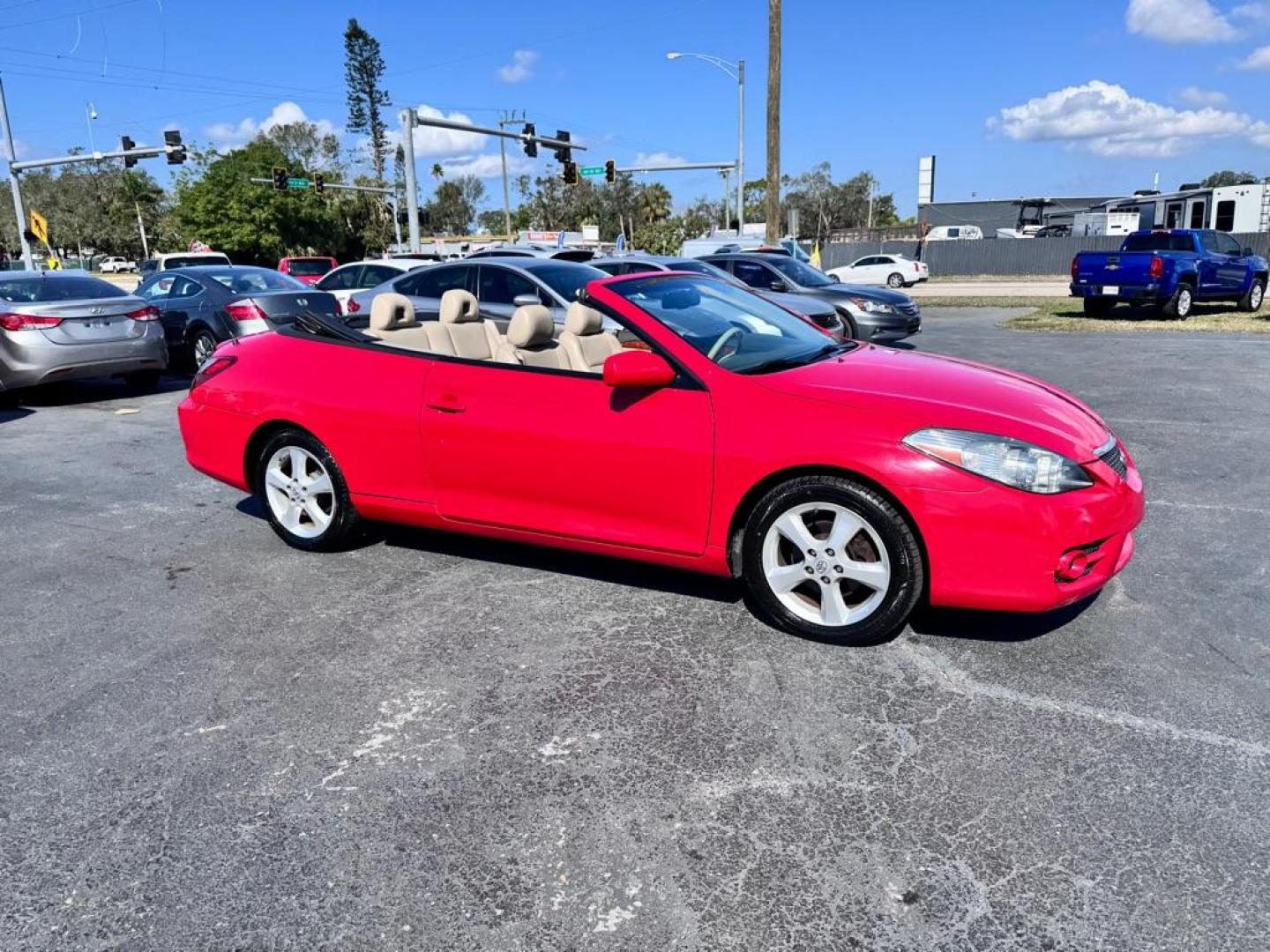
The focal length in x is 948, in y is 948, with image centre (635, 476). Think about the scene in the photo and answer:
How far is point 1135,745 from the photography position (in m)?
3.13

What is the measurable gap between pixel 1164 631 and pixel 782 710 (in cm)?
182

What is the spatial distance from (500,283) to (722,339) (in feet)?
22.8

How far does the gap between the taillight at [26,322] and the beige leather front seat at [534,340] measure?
729cm

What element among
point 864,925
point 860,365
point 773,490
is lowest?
point 864,925

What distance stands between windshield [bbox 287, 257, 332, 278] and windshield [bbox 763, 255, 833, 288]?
51.2 ft

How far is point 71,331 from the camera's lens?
10.1 metres

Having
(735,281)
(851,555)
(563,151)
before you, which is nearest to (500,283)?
(735,281)

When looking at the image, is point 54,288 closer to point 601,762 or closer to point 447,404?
point 447,404

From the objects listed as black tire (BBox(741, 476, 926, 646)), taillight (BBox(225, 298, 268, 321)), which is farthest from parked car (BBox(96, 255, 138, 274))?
black tire (BBox(741, 476, 926, 646))

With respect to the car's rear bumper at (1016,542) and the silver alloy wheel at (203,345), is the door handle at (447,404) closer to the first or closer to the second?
the car's rear bumper at (1016,542)

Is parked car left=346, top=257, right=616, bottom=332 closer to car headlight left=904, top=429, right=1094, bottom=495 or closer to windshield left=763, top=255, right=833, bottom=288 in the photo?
windshield left=763, top=255, right=833, bottom=288

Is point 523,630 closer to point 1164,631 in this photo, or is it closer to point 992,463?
point 992,463

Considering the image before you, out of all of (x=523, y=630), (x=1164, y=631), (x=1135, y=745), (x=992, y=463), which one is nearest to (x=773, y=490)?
(x=992, y=463)

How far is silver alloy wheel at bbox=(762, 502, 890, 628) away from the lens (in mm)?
3744
